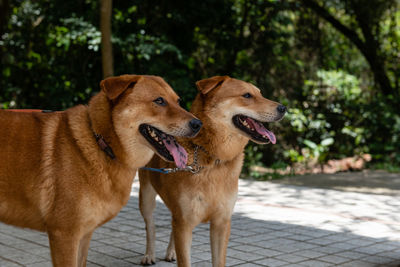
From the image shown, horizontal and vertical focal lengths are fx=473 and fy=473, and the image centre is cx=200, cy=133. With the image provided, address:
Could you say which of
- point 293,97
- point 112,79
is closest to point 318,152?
point 293,97

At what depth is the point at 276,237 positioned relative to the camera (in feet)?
17.9

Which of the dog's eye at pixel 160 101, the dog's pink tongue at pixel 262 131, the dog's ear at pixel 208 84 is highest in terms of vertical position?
the dog's ear at pixel 208 84

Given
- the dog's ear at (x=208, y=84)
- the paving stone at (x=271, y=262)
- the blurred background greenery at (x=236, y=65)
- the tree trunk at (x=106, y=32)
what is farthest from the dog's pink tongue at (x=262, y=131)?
the blurred background greenery at (x=236, y=65)

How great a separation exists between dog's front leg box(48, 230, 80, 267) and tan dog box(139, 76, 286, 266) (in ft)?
2.89

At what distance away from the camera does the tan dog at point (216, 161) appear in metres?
3.53

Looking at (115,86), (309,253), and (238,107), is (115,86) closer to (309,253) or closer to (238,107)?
(238,107)

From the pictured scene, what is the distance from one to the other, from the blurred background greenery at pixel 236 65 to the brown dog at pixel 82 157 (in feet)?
24.9

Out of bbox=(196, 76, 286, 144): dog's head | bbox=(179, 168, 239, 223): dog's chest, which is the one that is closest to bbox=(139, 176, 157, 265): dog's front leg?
bbox=(179, 168, 239, 223): dog's chest

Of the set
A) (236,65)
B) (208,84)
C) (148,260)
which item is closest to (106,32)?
(236,65)

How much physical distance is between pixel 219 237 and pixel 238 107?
40.1 inches

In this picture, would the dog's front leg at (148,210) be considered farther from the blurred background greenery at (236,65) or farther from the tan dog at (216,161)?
the blurred background greenery at (236,65)

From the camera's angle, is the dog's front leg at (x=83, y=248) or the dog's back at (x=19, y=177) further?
the dog's front leg at (x=83, y=248)

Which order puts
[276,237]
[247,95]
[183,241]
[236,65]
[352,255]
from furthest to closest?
[236,65] → [276,237] → [352,255] → [247,95] → [183,241]

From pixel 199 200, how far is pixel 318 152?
28.7ft
